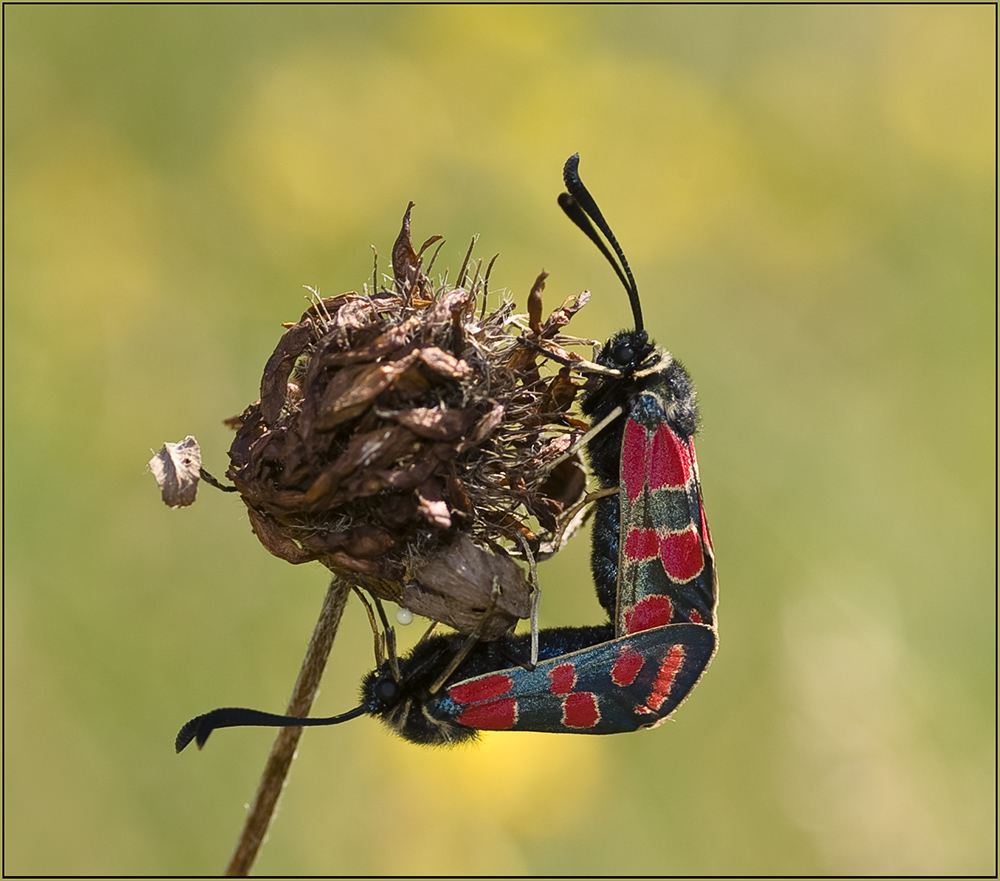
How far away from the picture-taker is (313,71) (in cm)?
859

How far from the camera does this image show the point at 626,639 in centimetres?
368

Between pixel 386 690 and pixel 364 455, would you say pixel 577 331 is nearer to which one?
pixel 386 690

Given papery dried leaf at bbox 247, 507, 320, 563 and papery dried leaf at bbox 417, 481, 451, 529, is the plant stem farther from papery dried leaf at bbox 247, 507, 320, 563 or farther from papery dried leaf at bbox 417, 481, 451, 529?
papery dried leaf at bbox 417, 481, 451, 529

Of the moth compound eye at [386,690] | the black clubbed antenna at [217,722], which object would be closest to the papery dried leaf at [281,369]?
the black clubbed antenna at [217,722]

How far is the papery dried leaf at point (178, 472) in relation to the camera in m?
3.10

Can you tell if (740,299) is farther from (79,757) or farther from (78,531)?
(79,757)

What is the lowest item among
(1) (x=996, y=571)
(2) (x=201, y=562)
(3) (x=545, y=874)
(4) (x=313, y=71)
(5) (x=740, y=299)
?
(3) (x=545, y=874)

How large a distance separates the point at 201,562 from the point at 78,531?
30.3 inches

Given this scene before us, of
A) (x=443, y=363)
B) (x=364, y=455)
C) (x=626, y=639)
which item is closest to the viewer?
(x=364, y=455)

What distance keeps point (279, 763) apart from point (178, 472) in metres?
1.09

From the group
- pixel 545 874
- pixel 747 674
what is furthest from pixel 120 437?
pixel 747 674

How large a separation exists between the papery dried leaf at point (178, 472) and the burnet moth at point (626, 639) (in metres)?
0.96

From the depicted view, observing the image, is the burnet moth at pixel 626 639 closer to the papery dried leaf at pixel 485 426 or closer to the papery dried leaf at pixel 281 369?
the papery dried leaf at pixel 485 426

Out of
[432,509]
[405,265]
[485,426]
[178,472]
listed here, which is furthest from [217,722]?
[405,265]
